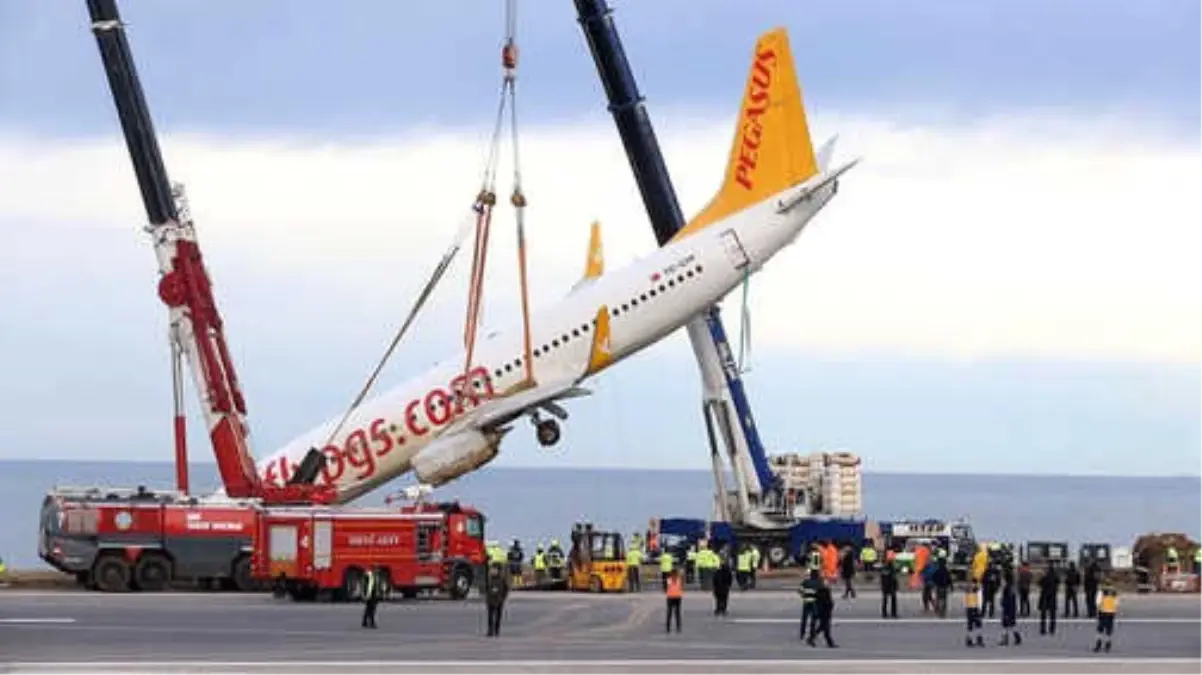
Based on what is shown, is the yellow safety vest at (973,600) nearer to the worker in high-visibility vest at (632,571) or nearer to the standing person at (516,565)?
the worker in high-visibility vest at (632,571)

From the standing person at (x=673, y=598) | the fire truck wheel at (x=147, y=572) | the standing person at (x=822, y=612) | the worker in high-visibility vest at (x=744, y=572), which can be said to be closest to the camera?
the standing person at (x=822, y=612)

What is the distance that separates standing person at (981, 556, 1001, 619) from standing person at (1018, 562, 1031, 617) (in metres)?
0.57

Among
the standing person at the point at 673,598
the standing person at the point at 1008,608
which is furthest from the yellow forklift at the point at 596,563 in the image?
the standing person at the point at 1008,608

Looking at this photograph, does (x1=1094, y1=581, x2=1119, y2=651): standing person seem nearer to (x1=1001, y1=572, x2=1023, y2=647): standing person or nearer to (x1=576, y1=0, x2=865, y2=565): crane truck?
(x1=1001, y1=572, x2=1023, y2=647): standing person

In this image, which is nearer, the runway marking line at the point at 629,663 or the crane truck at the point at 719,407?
the runway marking line at the point at 629,663

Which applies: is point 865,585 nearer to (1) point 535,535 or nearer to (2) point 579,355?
(2) point 579,355

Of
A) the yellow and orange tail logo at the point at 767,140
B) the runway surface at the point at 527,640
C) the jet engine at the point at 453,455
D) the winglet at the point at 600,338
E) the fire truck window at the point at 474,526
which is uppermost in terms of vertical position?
the yellow and orange tail logo at the point at 767,140

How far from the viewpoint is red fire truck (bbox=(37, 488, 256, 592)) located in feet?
210

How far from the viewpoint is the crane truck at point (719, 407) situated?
74.8 metres

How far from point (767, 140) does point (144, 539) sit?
74.3 ft

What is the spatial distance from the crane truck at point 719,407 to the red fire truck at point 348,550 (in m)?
16.9

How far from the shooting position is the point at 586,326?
7381 centimetres

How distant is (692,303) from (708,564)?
959 centimetres

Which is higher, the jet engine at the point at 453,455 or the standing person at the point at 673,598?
the jet engine at the point at 453,455
